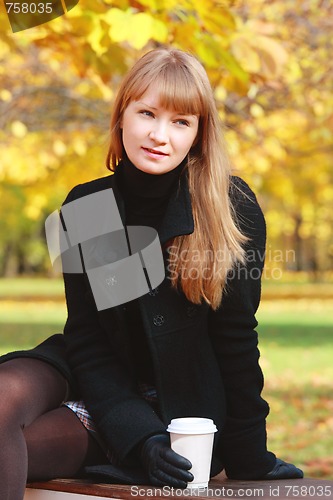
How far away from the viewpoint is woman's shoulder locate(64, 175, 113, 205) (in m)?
3.22

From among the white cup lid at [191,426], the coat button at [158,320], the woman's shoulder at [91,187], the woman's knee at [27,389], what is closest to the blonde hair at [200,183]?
the coat button at [158,320]

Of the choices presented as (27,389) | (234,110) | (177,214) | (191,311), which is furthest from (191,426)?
(234,110)

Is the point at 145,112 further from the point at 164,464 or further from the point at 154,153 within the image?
the point at 164,464

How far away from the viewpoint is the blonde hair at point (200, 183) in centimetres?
298

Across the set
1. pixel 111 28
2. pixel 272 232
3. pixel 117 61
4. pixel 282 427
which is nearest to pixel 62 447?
pixel 111 28

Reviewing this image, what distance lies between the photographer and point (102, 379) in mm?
3141

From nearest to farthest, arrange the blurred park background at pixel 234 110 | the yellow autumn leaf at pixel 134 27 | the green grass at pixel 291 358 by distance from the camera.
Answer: the yellow autumn leaf at pixel 134 27
the blurred park background at pixel 234 110
the green grass at pixel 291 358

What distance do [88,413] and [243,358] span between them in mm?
555

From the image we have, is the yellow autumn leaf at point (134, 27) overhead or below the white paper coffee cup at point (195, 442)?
overhead

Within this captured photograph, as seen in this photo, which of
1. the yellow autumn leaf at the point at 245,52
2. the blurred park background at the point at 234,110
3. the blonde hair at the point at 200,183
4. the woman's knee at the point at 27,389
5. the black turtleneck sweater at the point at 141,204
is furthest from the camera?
the yellow autumn leaf at the point at 245,52

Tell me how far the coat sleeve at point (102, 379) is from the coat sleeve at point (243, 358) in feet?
0.82

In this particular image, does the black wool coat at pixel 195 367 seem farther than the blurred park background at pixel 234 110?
No

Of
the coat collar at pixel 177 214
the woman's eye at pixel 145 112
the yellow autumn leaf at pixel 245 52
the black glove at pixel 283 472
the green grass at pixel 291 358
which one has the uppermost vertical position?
the woman's eye at pixel 145 112

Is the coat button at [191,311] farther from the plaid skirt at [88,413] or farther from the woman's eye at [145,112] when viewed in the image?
the woman's eye at [145,112]
